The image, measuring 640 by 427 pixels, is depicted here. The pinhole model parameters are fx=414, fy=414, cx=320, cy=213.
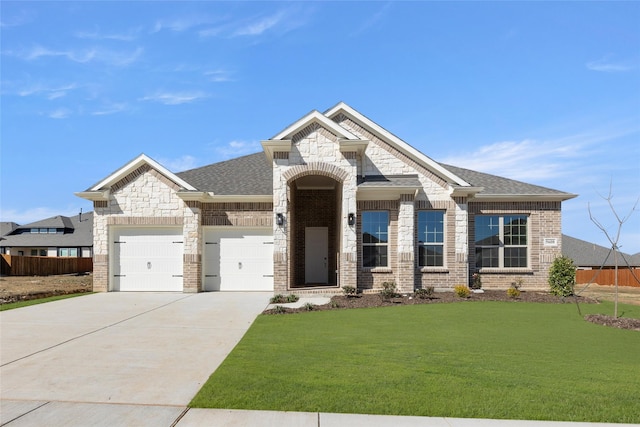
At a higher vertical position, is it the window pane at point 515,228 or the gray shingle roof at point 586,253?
the window pane at point 515,228

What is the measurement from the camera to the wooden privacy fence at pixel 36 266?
3100cm

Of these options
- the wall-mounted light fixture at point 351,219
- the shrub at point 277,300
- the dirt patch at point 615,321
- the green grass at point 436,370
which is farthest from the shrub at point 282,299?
the dirt patch at point 615,321

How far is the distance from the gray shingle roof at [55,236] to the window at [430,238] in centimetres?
4141

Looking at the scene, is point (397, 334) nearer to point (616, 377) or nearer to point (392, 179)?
point (616, 377)

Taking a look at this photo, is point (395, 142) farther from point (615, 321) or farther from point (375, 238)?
point (615, 321)

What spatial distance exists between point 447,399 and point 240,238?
41.7 ft

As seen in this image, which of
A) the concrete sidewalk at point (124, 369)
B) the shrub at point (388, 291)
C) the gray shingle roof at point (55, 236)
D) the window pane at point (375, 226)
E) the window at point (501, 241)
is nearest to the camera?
the concrete sidewalk at point (124, 369)

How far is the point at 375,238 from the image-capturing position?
→ 52.7ft

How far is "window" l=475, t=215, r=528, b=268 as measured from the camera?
17.2 meters

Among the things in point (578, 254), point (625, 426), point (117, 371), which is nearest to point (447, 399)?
point (625, 426)

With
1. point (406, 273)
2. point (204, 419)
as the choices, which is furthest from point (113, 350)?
point (406, 273)

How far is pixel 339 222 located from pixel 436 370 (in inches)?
417

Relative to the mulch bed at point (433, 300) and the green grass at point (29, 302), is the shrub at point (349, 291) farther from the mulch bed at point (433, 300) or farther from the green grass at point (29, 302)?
the green grass at point (29, 302)

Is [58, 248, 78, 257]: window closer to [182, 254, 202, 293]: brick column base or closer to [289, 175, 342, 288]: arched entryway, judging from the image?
[182, 254, 202, 293]: brick column base
